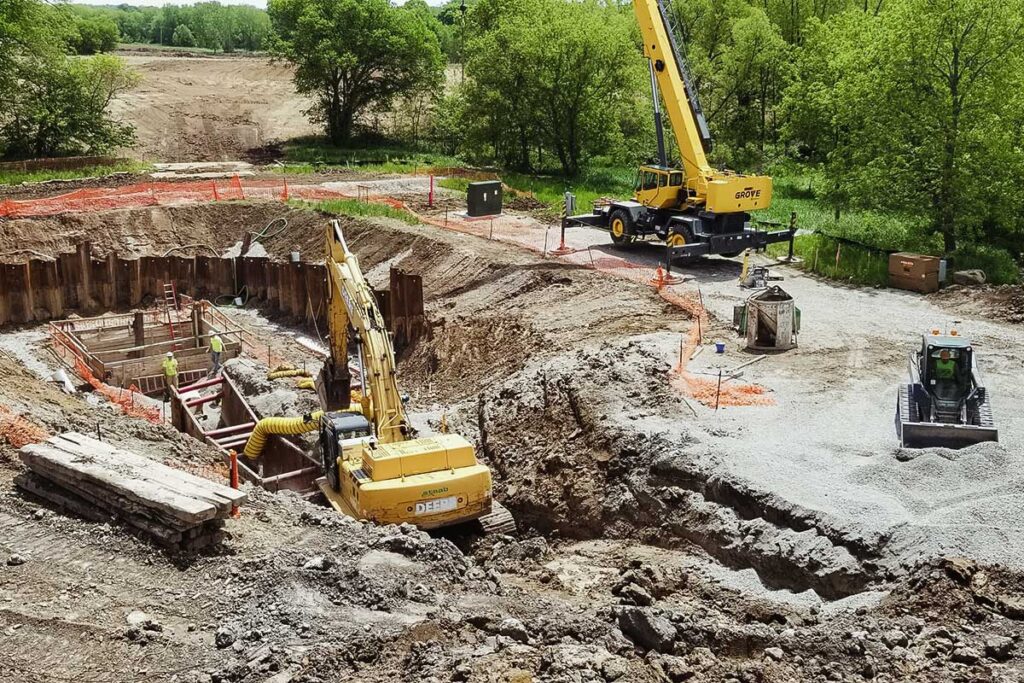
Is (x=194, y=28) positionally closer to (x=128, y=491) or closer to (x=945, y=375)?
(x=128, y=491)

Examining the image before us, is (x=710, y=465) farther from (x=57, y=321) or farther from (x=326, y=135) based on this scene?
(x=326, y=135)

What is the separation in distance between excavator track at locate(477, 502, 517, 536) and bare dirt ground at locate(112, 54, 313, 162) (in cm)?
4211

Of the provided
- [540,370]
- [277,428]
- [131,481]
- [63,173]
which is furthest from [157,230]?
[131,481]

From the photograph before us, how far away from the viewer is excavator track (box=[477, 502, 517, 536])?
14945mm

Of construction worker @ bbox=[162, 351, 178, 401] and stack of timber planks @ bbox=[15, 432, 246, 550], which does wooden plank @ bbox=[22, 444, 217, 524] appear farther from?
construction worker @ bbox=[162, 351, 178, 401]

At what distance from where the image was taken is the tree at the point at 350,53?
53750 mm

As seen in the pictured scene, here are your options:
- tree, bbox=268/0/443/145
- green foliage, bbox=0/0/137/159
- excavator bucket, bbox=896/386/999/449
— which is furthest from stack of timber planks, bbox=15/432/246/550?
tree, bbox=268/0/443/145

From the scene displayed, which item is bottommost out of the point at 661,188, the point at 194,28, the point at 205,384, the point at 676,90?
the point at 205,384

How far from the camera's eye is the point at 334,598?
36.4ft

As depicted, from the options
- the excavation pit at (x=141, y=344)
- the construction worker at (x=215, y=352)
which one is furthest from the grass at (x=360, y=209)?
the construction worker at (x=215, y=352)

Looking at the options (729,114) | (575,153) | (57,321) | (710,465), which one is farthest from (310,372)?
(729,114)

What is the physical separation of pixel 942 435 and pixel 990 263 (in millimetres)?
13060

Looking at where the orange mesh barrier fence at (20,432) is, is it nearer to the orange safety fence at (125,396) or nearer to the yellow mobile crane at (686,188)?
the orange safety fence at (125,396)

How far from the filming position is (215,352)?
24.5 metres
